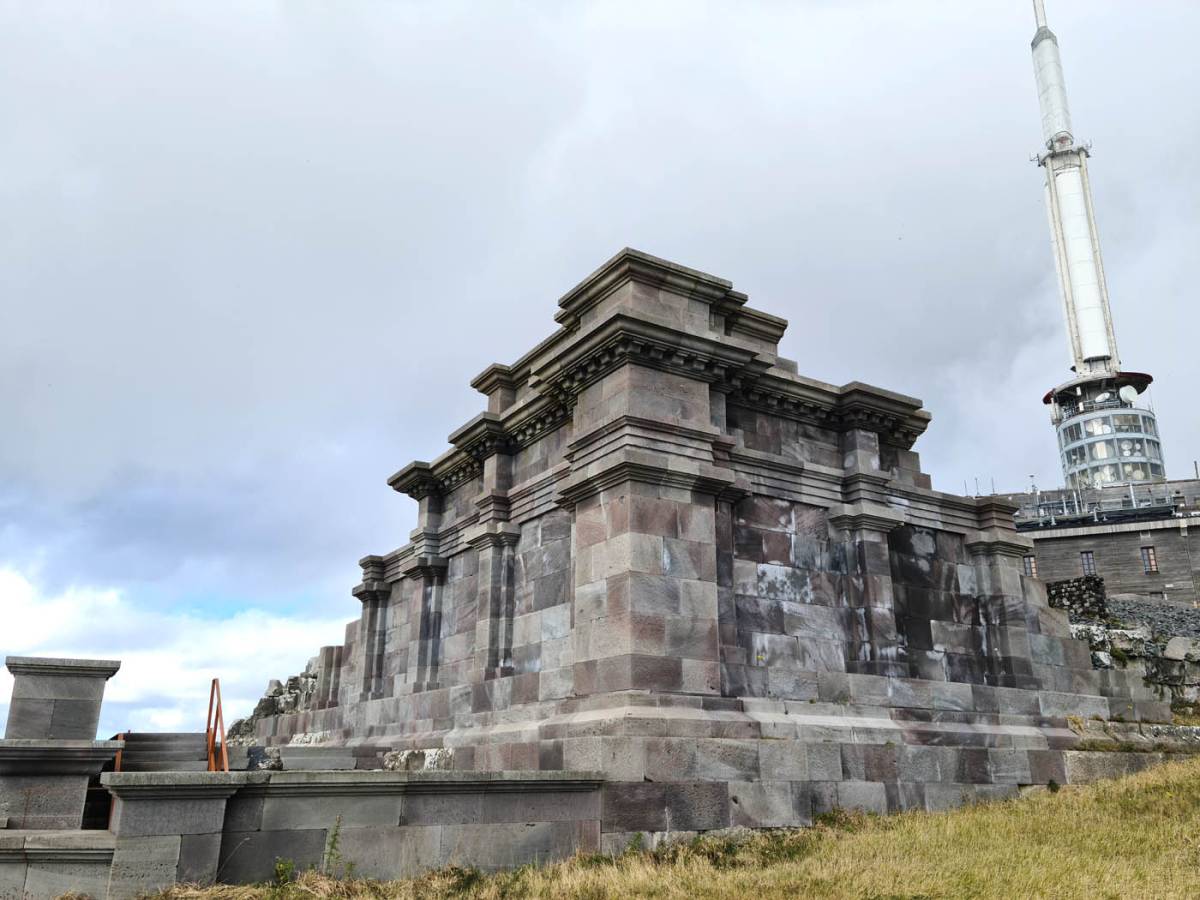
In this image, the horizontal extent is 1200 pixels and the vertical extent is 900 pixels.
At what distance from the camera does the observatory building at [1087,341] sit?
84.6 metres

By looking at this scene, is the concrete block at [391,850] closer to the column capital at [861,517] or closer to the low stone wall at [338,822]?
the low stone wall at [338,822]

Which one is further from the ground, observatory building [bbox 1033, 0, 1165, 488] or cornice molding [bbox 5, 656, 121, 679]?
observatory building [bbox 1033, 0, 1165, 488]

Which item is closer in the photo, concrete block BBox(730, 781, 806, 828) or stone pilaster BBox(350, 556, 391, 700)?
concrete block BBox(730, 781, 806, 828)

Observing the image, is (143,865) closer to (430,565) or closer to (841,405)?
(430,565)

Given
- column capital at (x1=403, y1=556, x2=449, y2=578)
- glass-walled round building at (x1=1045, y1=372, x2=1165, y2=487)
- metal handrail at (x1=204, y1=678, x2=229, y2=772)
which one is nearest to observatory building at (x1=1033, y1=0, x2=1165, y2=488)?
glass-walled round building at (x1=1045, y1=372, x2=1165, y2=487)

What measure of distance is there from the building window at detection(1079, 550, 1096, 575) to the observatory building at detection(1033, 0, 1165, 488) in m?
20.5

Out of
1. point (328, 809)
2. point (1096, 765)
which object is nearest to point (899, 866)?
point (328, 809)

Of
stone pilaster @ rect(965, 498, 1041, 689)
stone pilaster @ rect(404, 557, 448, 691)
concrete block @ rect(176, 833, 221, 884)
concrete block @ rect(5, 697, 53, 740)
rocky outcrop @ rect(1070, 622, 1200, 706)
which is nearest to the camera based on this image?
concrete block @ rect(176, 833, 221, 884)

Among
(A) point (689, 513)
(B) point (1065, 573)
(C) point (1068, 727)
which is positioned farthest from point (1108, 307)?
(A) point (689, 513)

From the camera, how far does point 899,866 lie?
9.43 m

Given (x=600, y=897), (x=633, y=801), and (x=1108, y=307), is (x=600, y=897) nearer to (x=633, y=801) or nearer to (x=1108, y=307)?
(x=633, y=801)

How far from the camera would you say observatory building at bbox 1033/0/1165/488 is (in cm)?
8456

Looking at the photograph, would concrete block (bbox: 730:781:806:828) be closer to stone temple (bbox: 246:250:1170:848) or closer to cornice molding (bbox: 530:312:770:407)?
stone temple (bbox: 246:250:1170:848)

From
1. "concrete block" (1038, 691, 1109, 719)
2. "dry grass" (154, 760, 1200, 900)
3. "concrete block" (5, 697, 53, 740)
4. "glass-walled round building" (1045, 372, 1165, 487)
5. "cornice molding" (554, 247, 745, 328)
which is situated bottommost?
"dry grass" (154, 760, 1200, 900)
